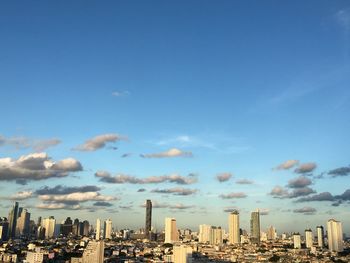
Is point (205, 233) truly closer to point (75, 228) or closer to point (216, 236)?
point (216, 236)

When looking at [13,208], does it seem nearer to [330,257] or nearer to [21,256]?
[21,256]

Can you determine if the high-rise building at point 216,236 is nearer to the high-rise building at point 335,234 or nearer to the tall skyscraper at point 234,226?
the tall skyscraper at point 234,226

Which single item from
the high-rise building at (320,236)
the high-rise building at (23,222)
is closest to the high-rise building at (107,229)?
the high-rise building at (23,222)

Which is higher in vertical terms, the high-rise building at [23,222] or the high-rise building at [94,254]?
the high-rise building at [23,222]

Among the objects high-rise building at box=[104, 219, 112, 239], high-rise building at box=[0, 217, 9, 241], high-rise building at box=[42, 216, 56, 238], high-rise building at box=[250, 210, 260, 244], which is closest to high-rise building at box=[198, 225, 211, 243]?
high-rise building at box=[250, 210, 260, 244]

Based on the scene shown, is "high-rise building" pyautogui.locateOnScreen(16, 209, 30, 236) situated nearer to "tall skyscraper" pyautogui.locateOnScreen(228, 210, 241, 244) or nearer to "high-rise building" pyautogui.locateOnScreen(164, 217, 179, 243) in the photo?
"high-rise building" pyautogui.locateOnScreen(164, 217, 179, 243)

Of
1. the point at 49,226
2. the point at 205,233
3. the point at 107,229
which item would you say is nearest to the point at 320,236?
the point at 205,233

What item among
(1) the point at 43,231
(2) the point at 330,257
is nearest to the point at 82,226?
(1) the point at 43,231
